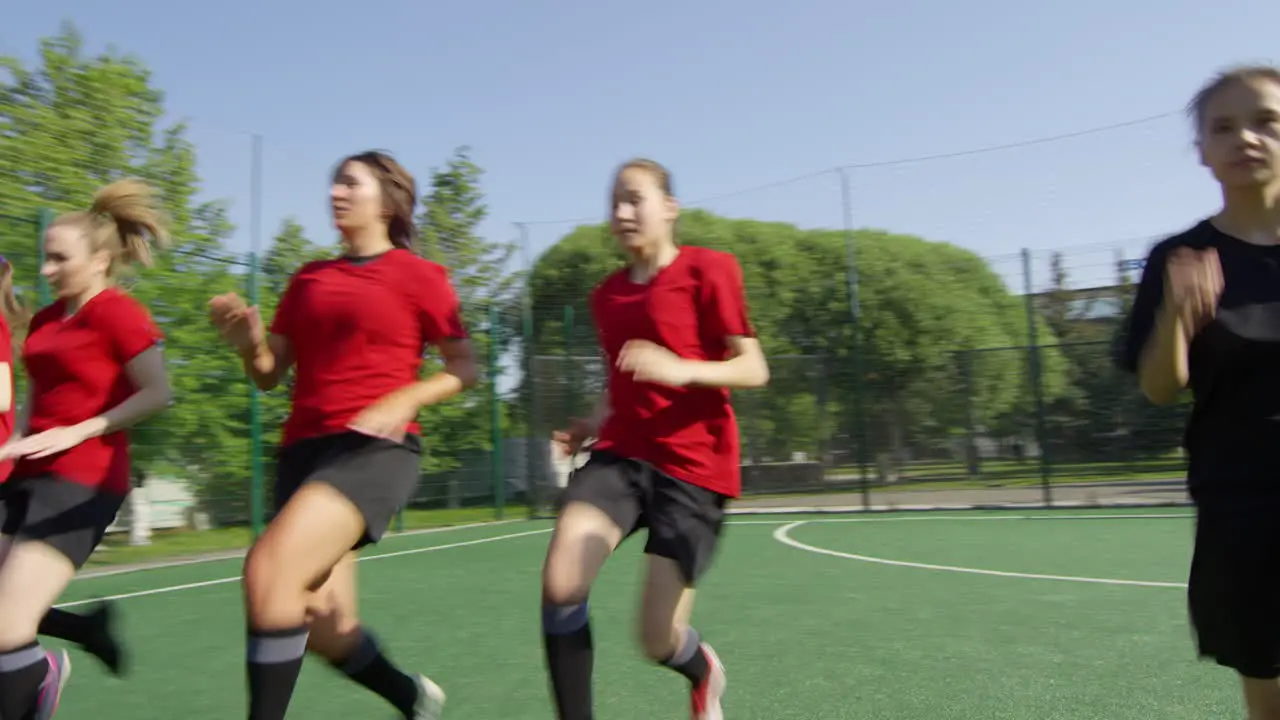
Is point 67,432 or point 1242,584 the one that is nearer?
point 1242,584

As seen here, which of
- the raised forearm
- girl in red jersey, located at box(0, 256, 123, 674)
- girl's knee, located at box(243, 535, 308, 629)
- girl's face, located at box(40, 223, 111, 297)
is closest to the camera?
the raised forearm

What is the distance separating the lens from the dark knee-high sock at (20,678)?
310 centimetres

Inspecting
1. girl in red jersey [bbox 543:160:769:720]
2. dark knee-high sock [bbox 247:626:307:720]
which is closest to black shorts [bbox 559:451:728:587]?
girl in red jersey [bbox 543:160:769:720]

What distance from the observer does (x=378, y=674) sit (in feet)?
11.3

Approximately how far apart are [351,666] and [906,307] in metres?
13.4

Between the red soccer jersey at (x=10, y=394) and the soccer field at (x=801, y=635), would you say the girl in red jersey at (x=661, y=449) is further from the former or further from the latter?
the red soccer jersey at (x=10, y=394)

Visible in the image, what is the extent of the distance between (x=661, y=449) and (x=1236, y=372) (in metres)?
1.54

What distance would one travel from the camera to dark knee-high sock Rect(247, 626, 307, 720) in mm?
2857

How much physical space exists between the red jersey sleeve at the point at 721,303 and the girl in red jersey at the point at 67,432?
164 centimetres

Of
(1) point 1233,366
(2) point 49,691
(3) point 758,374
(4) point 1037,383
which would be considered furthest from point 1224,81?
(4) point 1037,383

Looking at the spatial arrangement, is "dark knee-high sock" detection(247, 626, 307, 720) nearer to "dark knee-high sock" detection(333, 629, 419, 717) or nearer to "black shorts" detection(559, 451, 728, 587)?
"dark knee-high sock" detection(333, 629, 419, 717)

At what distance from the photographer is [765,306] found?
18.8 m

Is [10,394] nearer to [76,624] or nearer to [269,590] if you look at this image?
[76,624]

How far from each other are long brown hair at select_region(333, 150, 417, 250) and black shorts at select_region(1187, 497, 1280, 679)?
7.70 feet
